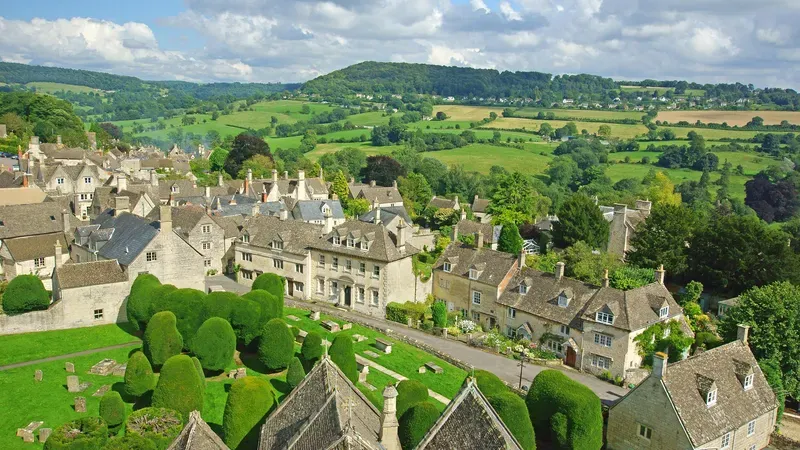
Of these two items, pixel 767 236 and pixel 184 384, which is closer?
pixel 184 384

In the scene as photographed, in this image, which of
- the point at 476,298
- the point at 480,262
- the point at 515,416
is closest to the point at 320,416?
the point at 515,416

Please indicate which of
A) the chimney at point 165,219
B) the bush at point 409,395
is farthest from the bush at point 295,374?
the chimney at point 165,219

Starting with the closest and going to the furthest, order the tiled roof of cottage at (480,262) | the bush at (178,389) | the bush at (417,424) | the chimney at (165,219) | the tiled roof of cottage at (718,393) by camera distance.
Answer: the bush at (417,424)
the bush at (178,389)
the tiled roof of cottage at (718,393)
the chimney at (165,219)
the tiled roof of cottage at (480,262)

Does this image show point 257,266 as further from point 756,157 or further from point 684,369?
point 756,157

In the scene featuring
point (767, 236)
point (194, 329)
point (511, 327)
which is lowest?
point (511, 327)

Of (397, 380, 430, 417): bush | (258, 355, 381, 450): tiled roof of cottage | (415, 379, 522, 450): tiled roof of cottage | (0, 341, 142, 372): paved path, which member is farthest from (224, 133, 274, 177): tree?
(415, 379, 522, 450): tiled roof of cottage

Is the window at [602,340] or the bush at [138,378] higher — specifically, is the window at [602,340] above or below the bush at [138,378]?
below

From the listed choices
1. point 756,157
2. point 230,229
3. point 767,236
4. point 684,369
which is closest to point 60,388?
point 230,229

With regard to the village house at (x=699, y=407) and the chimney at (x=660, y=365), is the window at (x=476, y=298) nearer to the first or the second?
the village house at (x=699, y=407)
